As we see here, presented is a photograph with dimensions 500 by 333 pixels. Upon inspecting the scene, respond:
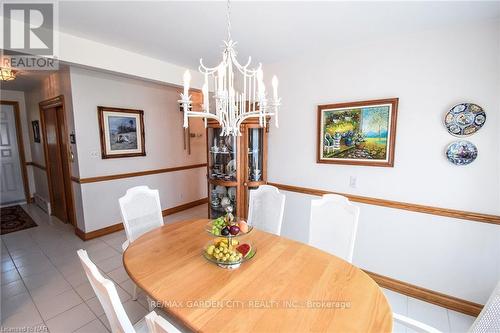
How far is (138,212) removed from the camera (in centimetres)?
206

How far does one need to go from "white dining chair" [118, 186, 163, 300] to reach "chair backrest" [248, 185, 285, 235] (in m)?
0.94

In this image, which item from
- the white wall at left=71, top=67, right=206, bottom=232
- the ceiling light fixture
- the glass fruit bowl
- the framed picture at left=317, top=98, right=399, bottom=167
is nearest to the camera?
the glass fruit bowl

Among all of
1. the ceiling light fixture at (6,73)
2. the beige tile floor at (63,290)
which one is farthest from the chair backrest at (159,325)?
the ceiling light fixture at (6,73)

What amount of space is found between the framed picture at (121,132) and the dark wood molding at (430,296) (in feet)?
12.2

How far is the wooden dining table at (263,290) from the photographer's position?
98 cm

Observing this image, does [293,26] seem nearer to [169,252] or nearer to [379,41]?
[379,41]

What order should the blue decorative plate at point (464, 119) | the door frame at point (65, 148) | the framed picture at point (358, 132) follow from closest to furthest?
the blue decorative plate at point (464, 119) → the framed picture at point (358, 132) → the door frame at point (65, 148)

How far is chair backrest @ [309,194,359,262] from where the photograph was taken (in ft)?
5.55

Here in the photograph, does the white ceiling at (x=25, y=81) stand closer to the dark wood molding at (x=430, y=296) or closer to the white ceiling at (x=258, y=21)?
the white ceiling at (x=258, y=21)

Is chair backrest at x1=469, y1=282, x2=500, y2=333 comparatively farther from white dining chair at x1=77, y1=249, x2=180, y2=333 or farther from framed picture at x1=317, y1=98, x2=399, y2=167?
framed picture at x1=317, y1=98, x2=399, y2=167

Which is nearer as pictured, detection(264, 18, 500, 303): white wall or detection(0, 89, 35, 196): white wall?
detection(264, 18, 500, 303): white wall

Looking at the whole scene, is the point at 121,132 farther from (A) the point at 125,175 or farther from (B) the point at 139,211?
(B) the point at 139,211

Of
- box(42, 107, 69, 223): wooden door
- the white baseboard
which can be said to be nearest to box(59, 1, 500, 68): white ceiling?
box(42, 107, 69, 223): wooden door

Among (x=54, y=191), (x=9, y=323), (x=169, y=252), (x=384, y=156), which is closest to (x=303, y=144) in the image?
(x=384, y=156)
